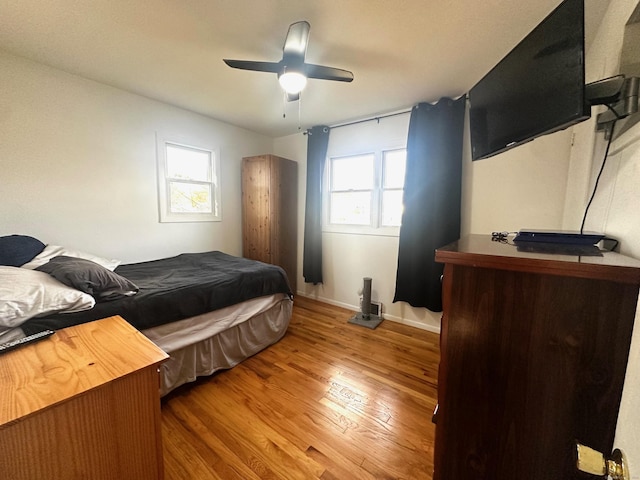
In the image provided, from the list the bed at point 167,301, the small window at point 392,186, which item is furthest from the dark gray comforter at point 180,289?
the small window at point 392,186

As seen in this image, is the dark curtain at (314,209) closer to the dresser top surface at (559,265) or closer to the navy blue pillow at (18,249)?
the navy blue pillow at (18,249)

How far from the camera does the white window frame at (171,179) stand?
293 centimetres

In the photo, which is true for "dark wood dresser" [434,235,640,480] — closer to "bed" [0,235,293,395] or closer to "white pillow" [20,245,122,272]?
"bed" [0,235,293,395]

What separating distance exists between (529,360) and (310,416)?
1.42 m

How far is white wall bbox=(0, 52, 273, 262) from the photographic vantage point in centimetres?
207

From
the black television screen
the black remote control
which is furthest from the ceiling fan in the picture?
the black remote control

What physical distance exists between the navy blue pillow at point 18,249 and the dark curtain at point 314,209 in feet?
8.70

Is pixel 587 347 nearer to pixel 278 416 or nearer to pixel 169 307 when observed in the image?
pixel 278 416

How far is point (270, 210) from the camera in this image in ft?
11.3

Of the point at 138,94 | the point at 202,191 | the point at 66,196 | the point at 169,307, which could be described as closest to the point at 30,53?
the point at 138,94

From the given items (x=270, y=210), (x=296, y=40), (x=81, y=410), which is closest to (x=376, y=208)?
(x=270, y=210)

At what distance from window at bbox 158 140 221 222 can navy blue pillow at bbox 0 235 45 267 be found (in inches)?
43.4

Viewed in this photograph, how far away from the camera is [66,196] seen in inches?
91.4

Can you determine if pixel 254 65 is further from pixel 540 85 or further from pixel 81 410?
pixel 81 410
